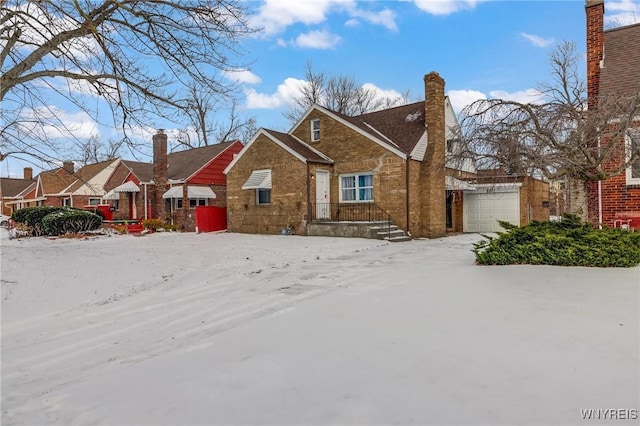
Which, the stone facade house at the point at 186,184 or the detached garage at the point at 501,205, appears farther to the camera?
the stone facade house at the point at 186,184

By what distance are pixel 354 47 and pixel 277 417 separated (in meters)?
13.7

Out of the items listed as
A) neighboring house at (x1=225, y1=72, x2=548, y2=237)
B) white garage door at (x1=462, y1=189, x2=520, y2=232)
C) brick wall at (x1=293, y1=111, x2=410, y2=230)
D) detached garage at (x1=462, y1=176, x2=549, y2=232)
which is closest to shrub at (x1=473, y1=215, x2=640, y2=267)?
neighboring house at (x1=225, y1=72, x2=548, y2=237)

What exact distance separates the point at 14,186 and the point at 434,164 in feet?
175

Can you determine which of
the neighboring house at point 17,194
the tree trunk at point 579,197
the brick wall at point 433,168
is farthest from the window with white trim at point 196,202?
the neighboring house at point 17,194

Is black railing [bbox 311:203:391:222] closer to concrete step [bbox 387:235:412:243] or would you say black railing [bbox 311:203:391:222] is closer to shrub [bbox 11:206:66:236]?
concrete step [bbox 387:235:412:243]

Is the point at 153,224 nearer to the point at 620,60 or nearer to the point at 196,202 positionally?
the point at 196,202

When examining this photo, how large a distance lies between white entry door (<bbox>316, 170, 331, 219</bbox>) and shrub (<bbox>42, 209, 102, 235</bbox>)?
11.4 metres

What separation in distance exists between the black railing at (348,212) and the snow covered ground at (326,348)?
355 inches

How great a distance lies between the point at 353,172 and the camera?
683 inches

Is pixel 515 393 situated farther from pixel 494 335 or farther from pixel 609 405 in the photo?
pixel 494 335

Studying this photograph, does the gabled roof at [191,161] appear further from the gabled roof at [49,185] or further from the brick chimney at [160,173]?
the gabled roof at [49,185]

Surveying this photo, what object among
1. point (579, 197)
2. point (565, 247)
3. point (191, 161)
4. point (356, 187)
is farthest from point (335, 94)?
point (565, 247)

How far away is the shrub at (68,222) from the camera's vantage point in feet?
57.3

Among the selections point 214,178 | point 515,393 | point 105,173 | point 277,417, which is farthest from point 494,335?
point 105,173
